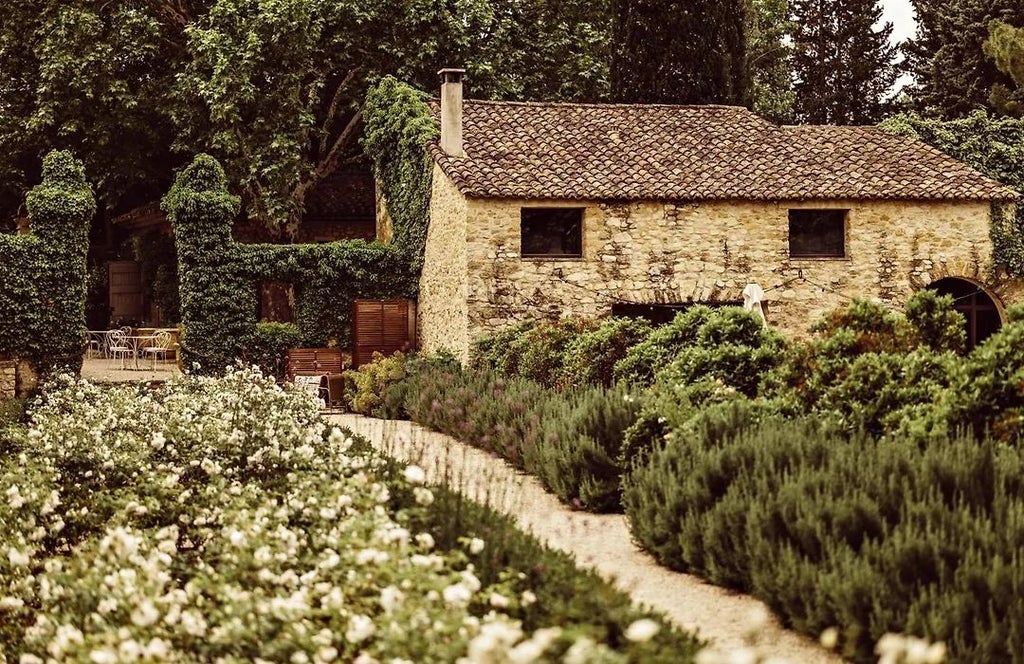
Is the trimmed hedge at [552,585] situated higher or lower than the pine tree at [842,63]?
lower

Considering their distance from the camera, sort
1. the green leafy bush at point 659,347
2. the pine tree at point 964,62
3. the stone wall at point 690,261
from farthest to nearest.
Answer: the pine tree at point 964,62 < the stone wall at point 690,261 < the green leafy bush at point 659,347

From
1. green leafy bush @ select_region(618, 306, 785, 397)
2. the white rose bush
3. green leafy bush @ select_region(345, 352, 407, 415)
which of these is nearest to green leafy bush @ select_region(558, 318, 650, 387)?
green leafy bush @ select_region(618, 306, 785, 397)

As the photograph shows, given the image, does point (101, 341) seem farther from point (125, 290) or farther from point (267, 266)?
point (267, 266)

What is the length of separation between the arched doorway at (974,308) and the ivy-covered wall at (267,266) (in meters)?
11.2

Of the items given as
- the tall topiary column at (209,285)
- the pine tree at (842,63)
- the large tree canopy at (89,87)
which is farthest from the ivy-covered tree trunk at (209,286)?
the pine tree at (842,63)

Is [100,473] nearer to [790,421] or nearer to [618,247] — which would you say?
[790,421]

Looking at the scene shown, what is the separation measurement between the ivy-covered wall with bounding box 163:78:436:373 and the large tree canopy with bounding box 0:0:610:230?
9.13ft

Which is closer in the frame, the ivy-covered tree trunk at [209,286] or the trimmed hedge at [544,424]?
the trimmed hedge at [544,424]

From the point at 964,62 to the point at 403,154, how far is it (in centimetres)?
1809

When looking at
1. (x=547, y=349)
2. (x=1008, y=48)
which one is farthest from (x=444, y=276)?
(x=1008, y=48)

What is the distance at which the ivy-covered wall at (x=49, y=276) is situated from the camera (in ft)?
77.0

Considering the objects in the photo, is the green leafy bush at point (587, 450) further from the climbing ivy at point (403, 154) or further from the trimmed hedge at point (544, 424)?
the climbing ivy at point (403, 154)

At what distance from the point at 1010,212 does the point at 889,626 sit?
20.4m

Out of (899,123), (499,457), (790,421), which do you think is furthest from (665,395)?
(899,123)
